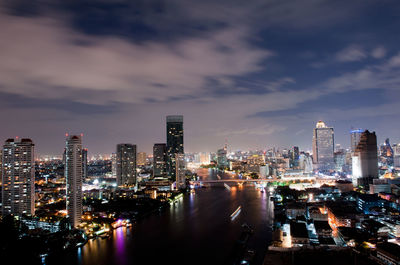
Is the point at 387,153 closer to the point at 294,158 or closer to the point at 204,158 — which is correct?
the point at 294,158

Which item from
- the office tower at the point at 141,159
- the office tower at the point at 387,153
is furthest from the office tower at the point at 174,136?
the office tower at the point at 387,153

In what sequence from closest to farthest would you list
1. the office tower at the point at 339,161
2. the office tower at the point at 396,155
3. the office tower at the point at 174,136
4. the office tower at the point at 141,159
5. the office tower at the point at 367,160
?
the office tower at the point at 367,160, the office tower at the point at 174,136, the office tower at the point at 396,155, the office tower at the point at 339,161, the office tower at the point at 141,159

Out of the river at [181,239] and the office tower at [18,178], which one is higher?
the office tower at [18,178]

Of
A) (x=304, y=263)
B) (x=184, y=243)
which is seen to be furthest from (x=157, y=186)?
(x=304, y=263)

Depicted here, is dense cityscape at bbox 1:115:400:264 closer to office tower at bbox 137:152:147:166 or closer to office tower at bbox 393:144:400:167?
office tower at bbox 393:144:400:167

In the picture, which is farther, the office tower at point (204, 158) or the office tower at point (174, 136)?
the office tower at point (204, 158)

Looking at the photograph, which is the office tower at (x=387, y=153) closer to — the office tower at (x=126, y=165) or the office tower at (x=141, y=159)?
the office tower at (x=126, y=165)

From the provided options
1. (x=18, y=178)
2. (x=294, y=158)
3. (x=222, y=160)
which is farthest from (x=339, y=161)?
(x=18, y=178)
